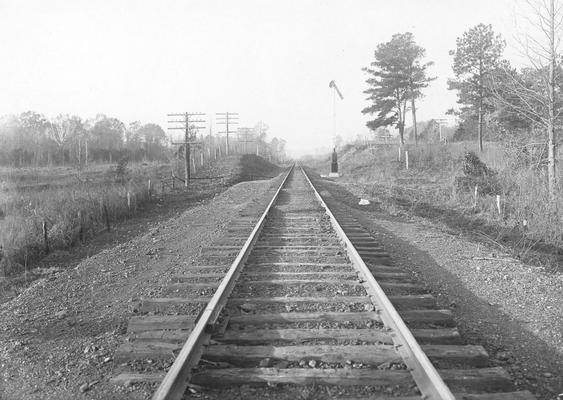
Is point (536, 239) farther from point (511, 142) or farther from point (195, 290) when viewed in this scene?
point (195, 290)

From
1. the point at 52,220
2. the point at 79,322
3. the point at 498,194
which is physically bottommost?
the point at 79,322

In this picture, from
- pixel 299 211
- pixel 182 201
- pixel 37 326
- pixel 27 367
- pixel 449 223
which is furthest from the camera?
pixel 182 201

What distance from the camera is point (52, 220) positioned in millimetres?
12094

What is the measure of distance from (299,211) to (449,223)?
14.6ft

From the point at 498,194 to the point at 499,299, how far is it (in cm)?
1180

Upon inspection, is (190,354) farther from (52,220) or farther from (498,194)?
(498,194)

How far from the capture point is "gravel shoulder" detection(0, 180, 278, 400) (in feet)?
11.4

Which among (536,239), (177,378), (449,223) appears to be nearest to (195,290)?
(177,378)

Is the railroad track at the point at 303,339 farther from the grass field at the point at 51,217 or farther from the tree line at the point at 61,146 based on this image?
the tree line at the point at 61,146

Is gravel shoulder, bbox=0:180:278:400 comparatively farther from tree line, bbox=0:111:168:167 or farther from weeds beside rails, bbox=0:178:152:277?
tree line, bbox=0:111:168:167

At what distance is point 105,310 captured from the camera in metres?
5.15

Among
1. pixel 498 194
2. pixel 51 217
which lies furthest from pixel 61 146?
pixel 498 194

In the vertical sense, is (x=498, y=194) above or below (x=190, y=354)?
above

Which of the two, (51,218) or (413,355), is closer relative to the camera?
(413,355)
